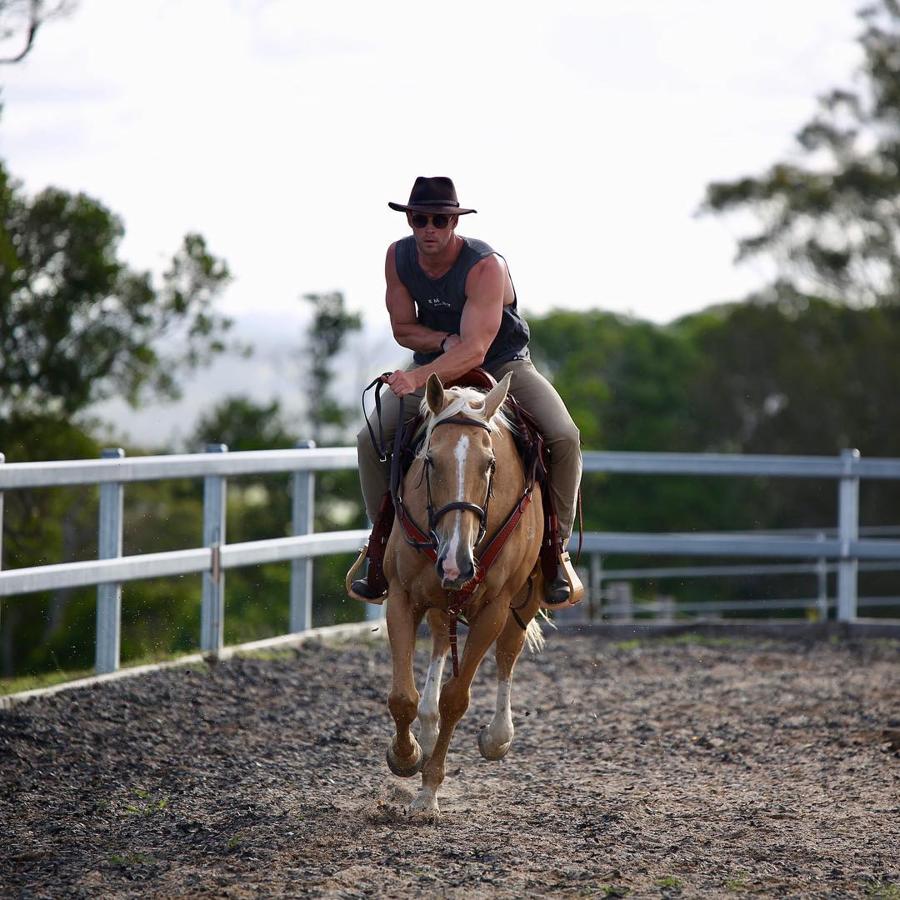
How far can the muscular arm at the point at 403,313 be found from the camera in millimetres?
7320

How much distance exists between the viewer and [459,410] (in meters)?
6.45

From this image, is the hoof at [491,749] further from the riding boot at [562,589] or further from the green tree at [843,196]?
the green tree at [843,196]

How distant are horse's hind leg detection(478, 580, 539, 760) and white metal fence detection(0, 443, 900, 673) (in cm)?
268

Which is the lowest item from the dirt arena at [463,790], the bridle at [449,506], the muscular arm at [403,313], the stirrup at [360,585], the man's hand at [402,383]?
the dirt arena at [463,790]

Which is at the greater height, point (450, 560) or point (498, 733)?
point (450, 560)

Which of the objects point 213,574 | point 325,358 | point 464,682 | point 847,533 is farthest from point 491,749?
point 325,358

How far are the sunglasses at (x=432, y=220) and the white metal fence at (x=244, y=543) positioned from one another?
2611 mm

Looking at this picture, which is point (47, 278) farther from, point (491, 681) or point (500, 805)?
point (500, 805)

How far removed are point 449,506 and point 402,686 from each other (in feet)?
2.89

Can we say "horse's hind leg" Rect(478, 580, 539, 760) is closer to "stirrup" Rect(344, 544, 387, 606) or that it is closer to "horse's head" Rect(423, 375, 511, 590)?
"stirrup" Rect(344, 544, 387, 606)

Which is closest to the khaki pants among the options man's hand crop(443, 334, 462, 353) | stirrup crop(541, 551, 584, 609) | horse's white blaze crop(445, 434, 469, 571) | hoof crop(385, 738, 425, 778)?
stirrup crop(541, 551, 584, 609)

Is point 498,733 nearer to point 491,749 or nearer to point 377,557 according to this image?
point 491,749

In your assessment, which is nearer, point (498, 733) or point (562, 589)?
point (498, 733)

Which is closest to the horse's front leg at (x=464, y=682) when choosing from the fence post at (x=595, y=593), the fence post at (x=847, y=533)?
the fence post at (x=847, y=533)
